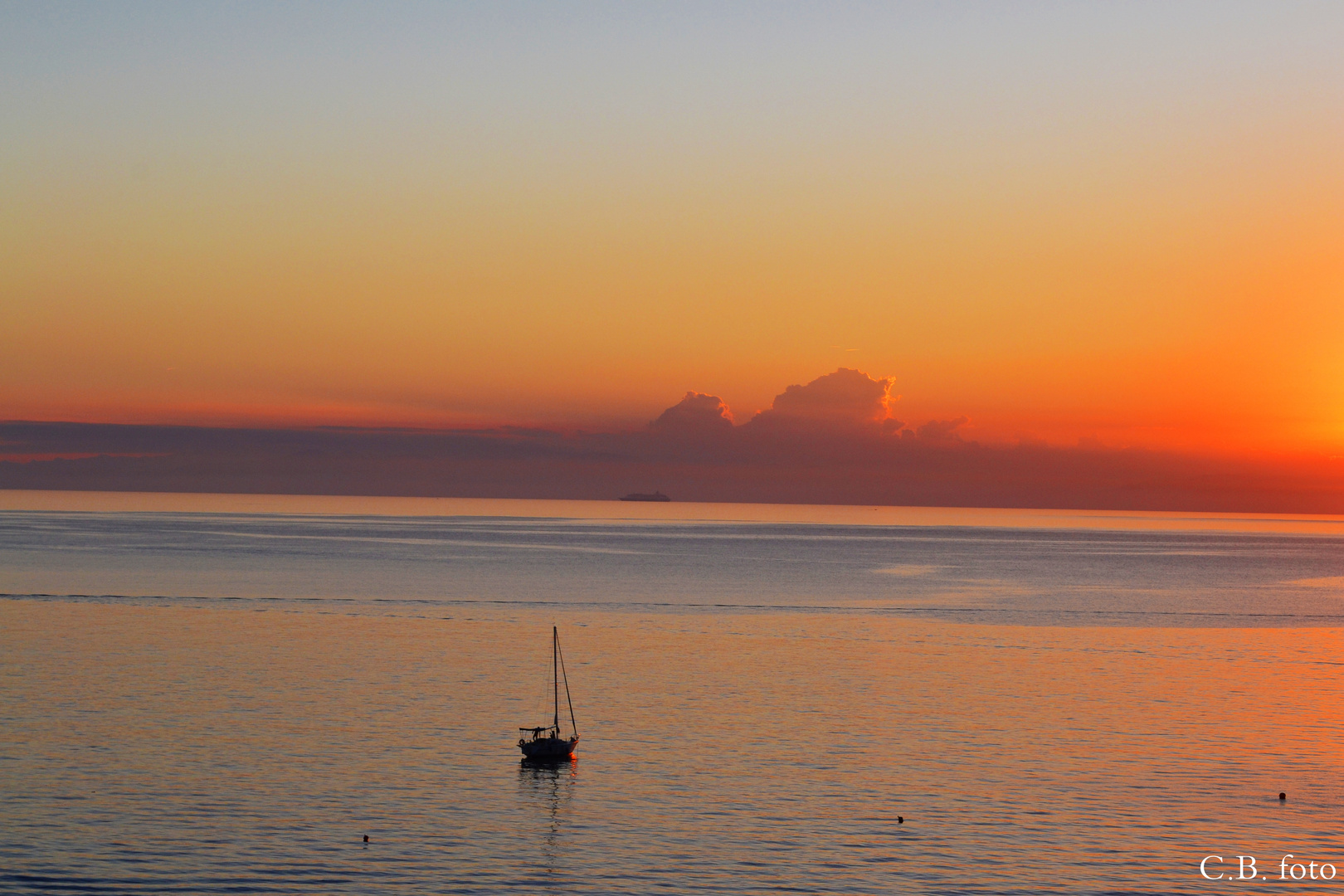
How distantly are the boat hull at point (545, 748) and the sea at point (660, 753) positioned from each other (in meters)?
0.70

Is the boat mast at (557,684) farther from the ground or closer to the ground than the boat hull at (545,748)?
farther from the ground

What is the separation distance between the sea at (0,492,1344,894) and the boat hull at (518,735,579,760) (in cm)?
70

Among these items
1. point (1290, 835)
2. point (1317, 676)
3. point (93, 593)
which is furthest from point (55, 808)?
point (93, 593)

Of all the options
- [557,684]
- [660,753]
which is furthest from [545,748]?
[557,684]

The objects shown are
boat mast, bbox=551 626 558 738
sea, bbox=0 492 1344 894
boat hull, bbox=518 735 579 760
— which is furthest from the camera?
boat mast, bbox=551 626 558 738

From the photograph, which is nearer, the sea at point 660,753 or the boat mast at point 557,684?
the sea at point 660,753

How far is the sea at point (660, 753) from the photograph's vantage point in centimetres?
3872

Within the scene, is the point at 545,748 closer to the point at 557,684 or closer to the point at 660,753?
the point at 660,753

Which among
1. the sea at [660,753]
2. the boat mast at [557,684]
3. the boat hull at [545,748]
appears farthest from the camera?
the boat mast at [557,684]

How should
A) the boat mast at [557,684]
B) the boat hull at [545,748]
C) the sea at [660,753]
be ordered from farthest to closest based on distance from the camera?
the boat mast at [557,684], the boat hull at [545,748], the sea at [660,753]

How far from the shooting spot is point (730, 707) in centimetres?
6456

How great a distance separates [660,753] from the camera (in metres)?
53.6

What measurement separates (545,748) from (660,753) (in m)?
5.50

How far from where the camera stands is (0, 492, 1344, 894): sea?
1524 inches
